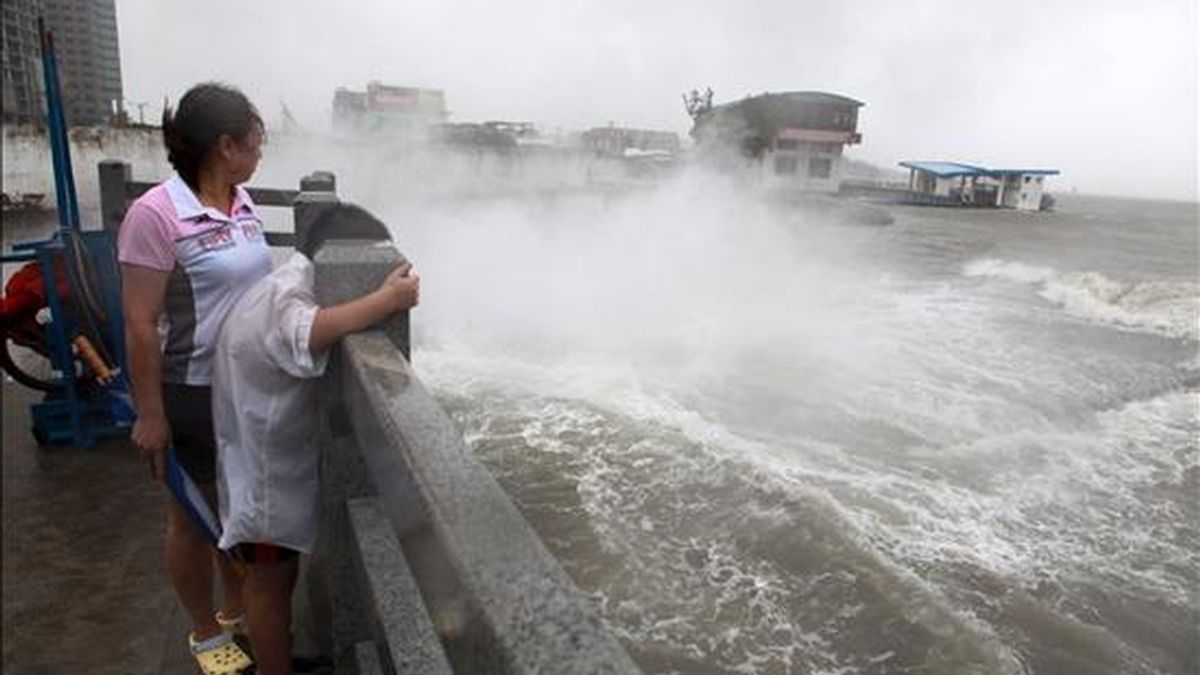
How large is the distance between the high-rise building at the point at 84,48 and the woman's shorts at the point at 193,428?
343cm

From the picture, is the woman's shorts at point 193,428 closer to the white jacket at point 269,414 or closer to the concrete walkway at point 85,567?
the white jacket at point 269,414

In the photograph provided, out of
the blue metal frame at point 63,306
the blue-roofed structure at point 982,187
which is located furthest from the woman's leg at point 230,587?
the blue-roofed structure at point 982,187

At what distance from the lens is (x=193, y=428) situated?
2371 mm

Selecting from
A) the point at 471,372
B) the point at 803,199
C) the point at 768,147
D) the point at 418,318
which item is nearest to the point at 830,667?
the point at 471,372

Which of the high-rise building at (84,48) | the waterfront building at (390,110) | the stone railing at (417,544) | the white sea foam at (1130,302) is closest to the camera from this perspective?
the stone railing at (417,544)

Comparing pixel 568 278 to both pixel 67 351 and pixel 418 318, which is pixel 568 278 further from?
pixel 67 351

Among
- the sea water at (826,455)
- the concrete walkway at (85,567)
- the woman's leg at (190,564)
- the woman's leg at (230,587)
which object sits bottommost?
the sea water at (826,455)

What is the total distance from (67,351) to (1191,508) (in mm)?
9242

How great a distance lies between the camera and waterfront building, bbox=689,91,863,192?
55.8 m

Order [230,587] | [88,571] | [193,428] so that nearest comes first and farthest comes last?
1. [193,428]
2. [230,587]
3. [88,571]

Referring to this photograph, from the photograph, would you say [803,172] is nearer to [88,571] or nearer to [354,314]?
[88,571]

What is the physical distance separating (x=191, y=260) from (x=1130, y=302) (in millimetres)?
21372

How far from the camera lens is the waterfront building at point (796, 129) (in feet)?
183

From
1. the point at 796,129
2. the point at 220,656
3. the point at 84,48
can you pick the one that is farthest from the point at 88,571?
the point at 796,129
